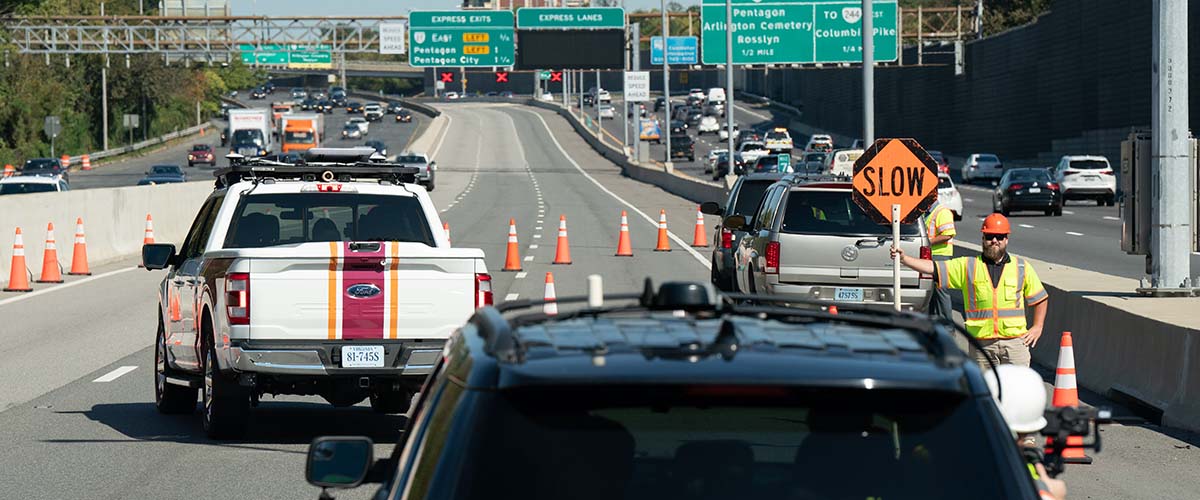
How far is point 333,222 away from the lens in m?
13.2

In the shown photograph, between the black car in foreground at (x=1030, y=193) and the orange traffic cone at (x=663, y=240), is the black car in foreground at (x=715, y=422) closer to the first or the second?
the orange traffic cone at (x=663, y=240)

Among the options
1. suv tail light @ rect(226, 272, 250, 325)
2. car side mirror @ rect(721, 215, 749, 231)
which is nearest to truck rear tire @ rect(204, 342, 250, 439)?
suv tail light @ rect(226, 272, 250, 325)

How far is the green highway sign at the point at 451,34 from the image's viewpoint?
8106 cm

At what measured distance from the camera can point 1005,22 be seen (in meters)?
123

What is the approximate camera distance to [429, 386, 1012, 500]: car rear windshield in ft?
12.2

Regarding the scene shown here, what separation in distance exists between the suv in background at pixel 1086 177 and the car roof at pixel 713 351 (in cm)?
5344

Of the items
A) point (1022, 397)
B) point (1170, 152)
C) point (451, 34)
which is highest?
point (451, 34)

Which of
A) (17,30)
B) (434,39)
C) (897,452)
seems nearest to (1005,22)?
(434,39)

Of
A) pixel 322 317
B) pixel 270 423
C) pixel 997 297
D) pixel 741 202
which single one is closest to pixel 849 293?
pixel 741 202

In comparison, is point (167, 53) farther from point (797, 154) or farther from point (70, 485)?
point (70, 485)

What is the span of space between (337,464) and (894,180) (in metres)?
14.2

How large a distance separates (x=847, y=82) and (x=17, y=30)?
2175 inches

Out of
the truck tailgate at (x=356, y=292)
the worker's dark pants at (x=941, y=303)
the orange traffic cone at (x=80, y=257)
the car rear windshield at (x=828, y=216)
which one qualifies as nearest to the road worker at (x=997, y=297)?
the worker's dark pants at (x=941, y=303)

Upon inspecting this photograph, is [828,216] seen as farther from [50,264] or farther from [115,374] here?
[50,264]
